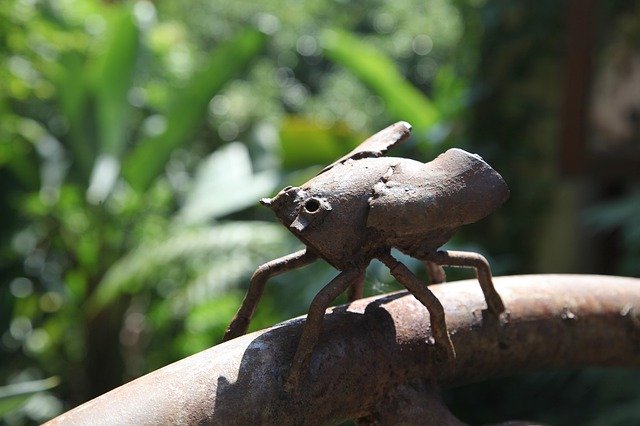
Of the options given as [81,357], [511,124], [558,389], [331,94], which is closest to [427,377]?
[558,389]

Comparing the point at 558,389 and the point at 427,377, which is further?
the point at 558,389

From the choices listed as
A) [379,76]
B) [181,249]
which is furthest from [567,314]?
[379,76]

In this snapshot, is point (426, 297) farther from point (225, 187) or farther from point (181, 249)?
point (225, 187)

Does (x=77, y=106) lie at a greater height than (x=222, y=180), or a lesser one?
greater

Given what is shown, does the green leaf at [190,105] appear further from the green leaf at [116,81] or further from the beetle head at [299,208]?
the beetle head at [299,208]

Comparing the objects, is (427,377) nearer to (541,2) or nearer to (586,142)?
(586,142)

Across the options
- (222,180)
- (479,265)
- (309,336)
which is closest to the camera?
(309,336)

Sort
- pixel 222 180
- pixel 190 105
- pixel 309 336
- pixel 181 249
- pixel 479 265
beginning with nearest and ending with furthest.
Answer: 1. pixel 309 336
2. pixel 479 265
3. pixel 181 249
4. pixel 190 105
5. pixel 222 180
